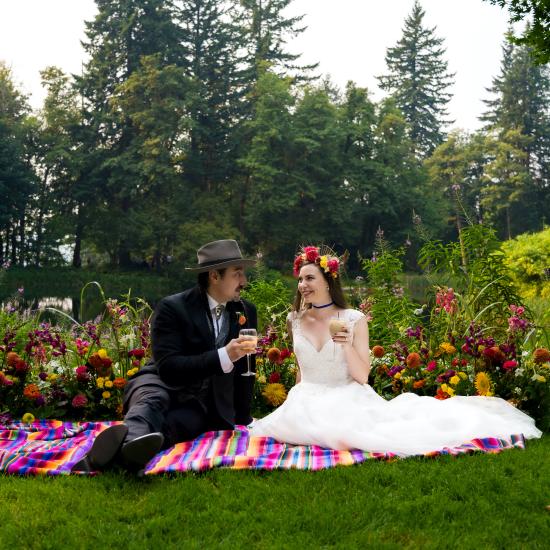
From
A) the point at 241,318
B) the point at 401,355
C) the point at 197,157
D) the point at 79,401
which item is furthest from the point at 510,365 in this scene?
the point at 197,157

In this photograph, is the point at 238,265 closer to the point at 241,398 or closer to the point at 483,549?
the point at 241,398

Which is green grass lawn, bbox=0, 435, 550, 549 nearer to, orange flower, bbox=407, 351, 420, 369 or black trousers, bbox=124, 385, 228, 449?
black trousers, bbox=124, 385, 228, 449

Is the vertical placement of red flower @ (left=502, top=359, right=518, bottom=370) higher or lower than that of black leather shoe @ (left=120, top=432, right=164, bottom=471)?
higher

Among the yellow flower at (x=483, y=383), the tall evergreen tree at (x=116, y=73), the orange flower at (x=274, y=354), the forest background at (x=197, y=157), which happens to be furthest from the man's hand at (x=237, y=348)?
the tall evergreen tree at (x=116, y=73)

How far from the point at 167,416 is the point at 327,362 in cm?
117

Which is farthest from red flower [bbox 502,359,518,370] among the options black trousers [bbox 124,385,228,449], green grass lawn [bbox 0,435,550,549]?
black trousers [bbox 124,385,228,449]

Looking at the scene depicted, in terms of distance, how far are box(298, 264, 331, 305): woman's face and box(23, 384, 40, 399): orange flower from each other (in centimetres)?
224

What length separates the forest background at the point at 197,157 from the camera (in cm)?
3588

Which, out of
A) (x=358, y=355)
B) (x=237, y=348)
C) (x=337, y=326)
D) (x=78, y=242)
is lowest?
(x=358, y=355)

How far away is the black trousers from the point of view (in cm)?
389

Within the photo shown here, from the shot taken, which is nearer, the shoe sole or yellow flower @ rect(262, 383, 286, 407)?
the shoe sole

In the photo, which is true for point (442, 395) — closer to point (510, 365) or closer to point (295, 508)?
point (510, 365)

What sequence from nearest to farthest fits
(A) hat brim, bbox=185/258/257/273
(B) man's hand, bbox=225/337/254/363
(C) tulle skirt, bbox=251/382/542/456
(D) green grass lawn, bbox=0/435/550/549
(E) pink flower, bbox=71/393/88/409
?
(D) green grass lawn, bbox=0/435/550/549
(B) man's hand, bbox=225/337/254/363
(C) tulle skirt, bbox=251/382/542/456
(A) hat brim, bbox=185/258/257/273
(E) pink flower, bbox=71/393/88/409

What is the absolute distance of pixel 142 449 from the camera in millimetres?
3541
